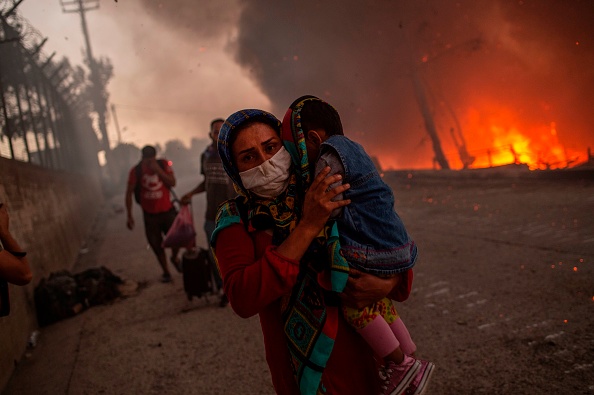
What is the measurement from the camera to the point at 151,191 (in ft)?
18.3

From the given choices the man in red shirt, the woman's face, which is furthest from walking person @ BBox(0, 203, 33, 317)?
the man in red shirt

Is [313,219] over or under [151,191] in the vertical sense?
under

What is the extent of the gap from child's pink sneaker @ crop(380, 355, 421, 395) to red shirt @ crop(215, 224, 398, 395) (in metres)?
0.04

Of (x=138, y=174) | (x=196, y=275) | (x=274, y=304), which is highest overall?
(x=138, y=174)

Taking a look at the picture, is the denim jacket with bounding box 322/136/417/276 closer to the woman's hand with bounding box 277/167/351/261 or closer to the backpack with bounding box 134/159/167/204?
the woman's hand with bounding box 277/167/351/261

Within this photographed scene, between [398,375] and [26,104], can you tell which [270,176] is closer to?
[398,375]

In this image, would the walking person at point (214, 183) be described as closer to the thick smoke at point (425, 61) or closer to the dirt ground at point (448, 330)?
the dirt ground at point (448, 330)

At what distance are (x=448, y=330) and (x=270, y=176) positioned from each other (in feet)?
8.65

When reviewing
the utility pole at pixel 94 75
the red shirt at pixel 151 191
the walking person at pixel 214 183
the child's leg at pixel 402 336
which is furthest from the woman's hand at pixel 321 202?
the utility pole at pixel 94 75

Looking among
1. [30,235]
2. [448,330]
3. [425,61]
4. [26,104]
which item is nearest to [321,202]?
[448,330]

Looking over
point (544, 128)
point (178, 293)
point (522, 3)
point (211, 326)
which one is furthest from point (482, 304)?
point (544, 128)

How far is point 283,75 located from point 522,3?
51.9 feet

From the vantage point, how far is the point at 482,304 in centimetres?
347

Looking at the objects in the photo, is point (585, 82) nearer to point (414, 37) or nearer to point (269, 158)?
point (414, 37)
